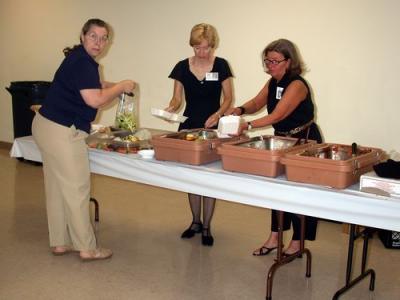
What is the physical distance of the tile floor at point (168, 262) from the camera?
108 inches

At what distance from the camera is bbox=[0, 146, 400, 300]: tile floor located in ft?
9.04

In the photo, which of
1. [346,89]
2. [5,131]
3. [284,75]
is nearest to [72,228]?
[284,75]

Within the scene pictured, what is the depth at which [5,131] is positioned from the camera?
660 centimetres

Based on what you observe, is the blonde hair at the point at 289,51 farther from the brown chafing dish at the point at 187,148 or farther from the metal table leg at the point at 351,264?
the metal table leg at the point at 351,264

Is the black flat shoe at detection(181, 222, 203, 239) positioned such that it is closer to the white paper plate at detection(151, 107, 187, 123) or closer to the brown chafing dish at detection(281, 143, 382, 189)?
the white paper plate at detection(151, 107, 187, 123)

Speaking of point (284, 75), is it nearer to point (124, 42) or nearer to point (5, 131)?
point (124, 42)

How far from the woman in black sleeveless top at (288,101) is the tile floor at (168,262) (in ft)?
1.07

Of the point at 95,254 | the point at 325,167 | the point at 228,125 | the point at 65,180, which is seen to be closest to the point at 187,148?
the point at 228,125

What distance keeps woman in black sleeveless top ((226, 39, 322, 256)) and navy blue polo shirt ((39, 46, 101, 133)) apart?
0.82 metres

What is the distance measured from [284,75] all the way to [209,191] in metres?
0.86

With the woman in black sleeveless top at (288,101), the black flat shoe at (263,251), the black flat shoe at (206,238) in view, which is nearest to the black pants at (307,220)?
the woman in black sleeveless top at (288,101)

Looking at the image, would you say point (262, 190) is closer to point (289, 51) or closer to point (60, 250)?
point (289, 51)

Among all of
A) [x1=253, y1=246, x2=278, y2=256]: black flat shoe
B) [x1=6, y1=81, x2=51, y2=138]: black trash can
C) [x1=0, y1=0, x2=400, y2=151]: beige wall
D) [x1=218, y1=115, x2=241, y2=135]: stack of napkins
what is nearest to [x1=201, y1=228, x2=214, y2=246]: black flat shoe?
[x1=253, y1=246, x2=278, y2=256]: black flat shoe

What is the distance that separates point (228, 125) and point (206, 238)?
1048mm
